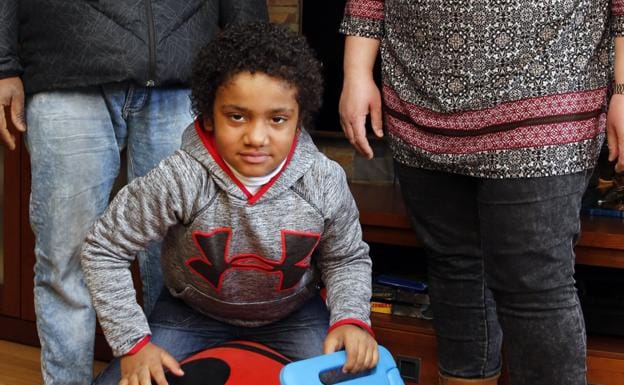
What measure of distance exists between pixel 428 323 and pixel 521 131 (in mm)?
698

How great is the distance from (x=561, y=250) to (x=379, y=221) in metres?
0.64

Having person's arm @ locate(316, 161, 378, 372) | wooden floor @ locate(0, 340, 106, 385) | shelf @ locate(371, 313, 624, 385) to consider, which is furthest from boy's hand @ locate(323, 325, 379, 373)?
wooden floor @ locate(0, 340, 106, 385)

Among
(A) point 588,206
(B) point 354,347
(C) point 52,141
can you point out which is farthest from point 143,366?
(A) point 588,206

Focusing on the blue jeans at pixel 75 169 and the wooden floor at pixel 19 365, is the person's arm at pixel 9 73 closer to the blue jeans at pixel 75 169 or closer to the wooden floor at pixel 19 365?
the blue jeans at pixel 75 169

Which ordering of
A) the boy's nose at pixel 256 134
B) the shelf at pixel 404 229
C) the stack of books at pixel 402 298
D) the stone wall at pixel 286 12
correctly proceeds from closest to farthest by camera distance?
1. the boy's nose at pixel 256 134
2. the shelf at pixel 404 229
3. the stack of books at pixel 402 298
4. the stone wall at pixel 286 12

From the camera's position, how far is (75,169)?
137 cm

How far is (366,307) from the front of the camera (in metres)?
1.25

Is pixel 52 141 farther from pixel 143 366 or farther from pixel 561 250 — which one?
pixel 561 250

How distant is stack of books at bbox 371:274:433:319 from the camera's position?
1.79 meters

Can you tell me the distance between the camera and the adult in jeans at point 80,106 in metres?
1.33

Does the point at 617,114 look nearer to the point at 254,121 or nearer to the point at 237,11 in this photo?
the point at 254,121

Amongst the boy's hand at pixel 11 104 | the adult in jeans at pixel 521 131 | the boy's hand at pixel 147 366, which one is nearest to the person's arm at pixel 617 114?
the adult in jeans at pixel 521 131

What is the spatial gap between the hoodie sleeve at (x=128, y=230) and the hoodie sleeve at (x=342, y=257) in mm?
211

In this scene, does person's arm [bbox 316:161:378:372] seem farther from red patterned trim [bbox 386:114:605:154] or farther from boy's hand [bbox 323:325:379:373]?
red patterned trim [bbox 386:114:605:154]
